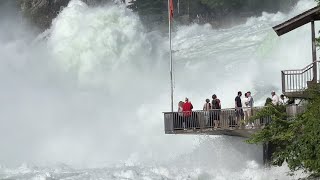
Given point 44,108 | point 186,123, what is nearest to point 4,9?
point 44,108

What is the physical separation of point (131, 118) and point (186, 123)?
542 inches

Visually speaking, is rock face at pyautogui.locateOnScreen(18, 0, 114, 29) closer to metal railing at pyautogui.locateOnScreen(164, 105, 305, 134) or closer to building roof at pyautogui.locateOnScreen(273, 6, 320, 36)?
metal railing at pyautogui.locateOnScreen(164, 105, 305, 134)

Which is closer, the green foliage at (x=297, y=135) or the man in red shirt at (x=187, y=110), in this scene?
the green foliage at (x=297, y=135)

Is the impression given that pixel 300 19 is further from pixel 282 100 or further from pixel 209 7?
pixel 209 7

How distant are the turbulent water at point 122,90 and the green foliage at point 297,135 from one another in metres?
3.56

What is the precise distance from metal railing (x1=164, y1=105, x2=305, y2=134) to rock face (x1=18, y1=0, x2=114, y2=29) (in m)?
53.7

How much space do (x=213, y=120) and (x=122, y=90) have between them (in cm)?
2204

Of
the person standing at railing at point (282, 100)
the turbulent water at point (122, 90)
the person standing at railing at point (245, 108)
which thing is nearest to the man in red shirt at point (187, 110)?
the person standing at railing at point (245, 108)

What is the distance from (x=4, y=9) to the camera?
278 feet

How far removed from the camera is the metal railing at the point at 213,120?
24422mm

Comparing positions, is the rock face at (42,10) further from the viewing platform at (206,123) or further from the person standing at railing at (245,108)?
the person standing at railing at (245,108)

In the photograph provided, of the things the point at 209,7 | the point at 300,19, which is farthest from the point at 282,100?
the point at 209,7

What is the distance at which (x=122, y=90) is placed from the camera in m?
47.1

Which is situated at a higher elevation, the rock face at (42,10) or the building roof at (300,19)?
the rock face at (42,10)
